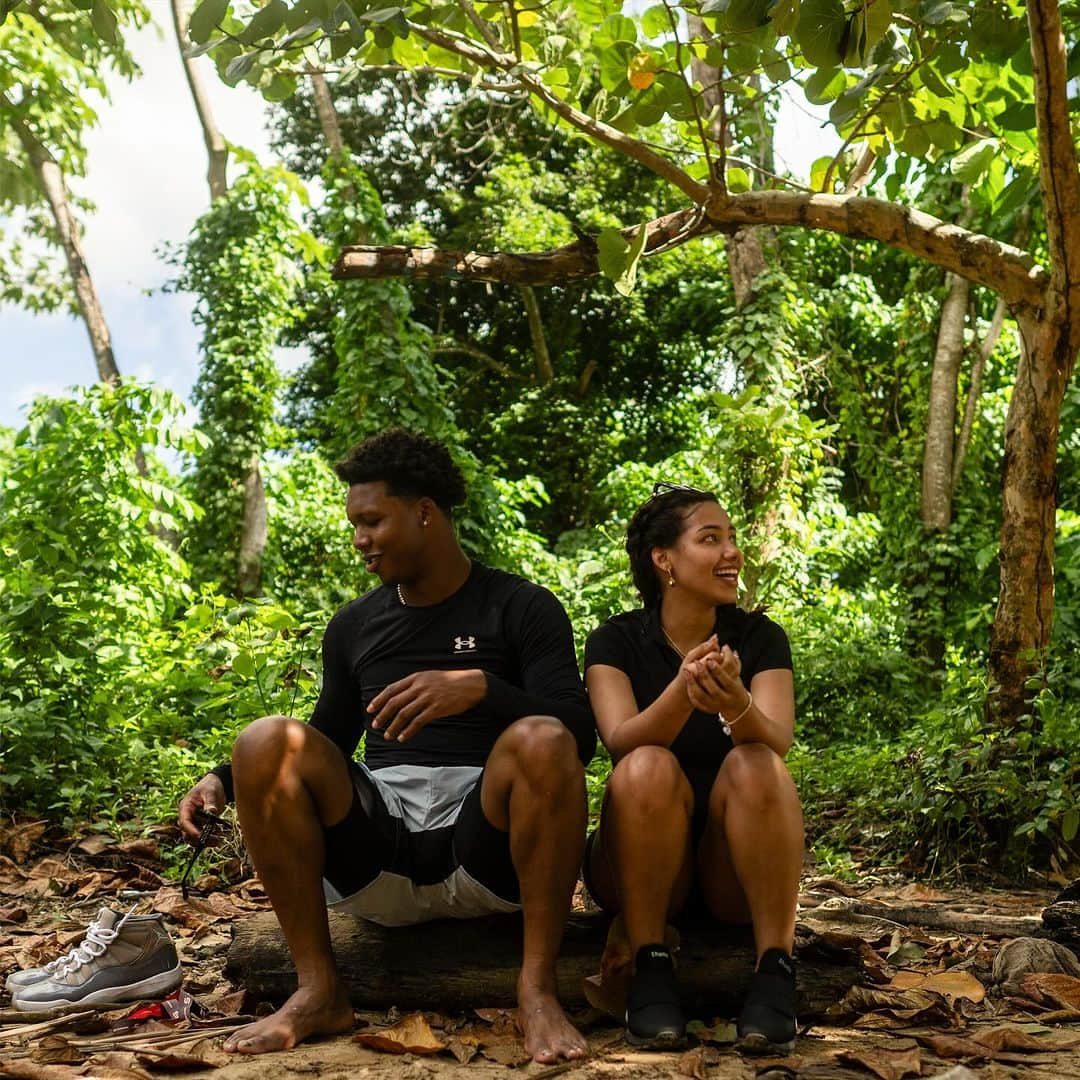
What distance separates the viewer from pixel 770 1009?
8.73 feet

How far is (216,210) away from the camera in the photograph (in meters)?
13.4

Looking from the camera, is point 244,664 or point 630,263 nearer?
point 630,263

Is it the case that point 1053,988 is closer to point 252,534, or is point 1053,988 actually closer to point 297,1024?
point 297,1024

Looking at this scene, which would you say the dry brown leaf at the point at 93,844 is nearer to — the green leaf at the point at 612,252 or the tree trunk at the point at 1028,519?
the green leaf at the point at 612,252

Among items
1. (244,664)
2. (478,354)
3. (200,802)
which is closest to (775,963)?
(200,802)

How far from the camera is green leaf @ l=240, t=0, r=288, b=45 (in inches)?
115

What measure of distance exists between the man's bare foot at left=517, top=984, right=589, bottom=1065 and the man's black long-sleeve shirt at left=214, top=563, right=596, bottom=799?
1.78 ft

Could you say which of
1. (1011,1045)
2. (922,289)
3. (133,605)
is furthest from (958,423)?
(1011,1045)

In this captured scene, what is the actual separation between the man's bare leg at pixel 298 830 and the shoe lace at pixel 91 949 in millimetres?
556

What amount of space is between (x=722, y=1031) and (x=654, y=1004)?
220 millimetres

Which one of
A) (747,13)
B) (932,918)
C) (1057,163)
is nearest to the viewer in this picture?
(747,13)

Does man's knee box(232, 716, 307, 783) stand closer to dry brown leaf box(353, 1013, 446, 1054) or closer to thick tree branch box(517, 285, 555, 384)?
dry brown leaf box(353, 1013, 446, 1054)

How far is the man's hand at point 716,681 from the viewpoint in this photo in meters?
2.79

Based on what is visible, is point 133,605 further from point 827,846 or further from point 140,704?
point 827,846
